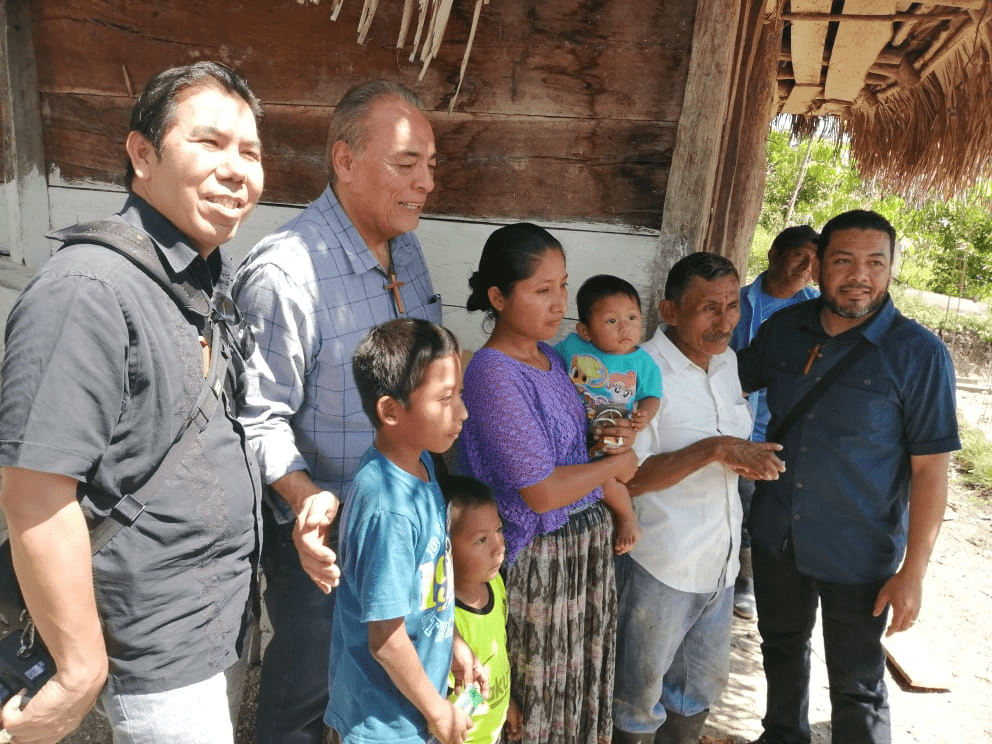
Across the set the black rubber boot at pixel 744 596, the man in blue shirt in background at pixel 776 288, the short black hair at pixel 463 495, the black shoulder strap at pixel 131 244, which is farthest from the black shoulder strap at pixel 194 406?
the black rubber boot at pixel 744 596

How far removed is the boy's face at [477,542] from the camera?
1896mm

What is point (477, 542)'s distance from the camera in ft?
6.25

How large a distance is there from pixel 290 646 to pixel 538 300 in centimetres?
119

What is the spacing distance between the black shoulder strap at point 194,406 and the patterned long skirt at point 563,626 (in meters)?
1.00

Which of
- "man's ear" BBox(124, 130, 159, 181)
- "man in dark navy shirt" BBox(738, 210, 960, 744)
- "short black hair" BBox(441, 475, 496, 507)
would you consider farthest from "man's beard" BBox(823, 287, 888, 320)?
"man's ear" BBox(124, 130, 159, 181)

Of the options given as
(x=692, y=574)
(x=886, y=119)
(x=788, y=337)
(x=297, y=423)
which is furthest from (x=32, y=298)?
(x=886, y=119)

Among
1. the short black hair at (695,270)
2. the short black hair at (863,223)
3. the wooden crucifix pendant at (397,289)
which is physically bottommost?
the wooden crucifix pendant at (397,289)

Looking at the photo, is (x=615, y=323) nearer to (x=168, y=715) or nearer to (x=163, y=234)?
(x=163, y=234)

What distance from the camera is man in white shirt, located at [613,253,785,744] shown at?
234 centimetres

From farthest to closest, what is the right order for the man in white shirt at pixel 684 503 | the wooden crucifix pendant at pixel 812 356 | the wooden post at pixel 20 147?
the wooden post at pixel 20 147 → the wooden crucifix pendant at pixel 812 356 → the man in white shirt at pixel 684 503

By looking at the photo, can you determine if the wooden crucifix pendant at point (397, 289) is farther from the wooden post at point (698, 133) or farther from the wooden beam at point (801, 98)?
the wooden beam at point (801, 98)

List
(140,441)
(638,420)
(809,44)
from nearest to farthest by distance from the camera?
1. (140,441)
2. (638,420)
3. (809,44)

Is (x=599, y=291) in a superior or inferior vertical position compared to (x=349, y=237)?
inferior

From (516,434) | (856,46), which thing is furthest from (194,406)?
(856,46)
